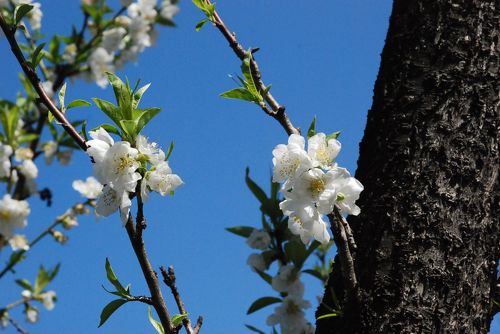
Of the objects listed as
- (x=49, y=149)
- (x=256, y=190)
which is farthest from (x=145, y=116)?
(x=49, y=149)

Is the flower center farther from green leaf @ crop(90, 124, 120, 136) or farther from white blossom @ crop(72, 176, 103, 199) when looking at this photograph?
white blossom @ crop(72, 176, 103, 199)

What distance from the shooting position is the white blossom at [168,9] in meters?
4.16

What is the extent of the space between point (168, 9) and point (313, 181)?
3.49 meters

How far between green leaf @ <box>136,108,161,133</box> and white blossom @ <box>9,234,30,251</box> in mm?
2534

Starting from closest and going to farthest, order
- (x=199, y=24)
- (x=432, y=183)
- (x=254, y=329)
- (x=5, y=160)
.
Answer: (x=432, y=183) → (x=199, y=24) → (x=254, y=329) → (x=5, y=160)

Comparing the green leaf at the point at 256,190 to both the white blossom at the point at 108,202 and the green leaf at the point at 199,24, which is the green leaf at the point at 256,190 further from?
the white blossom at the point at 108,202

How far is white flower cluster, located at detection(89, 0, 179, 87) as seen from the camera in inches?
152

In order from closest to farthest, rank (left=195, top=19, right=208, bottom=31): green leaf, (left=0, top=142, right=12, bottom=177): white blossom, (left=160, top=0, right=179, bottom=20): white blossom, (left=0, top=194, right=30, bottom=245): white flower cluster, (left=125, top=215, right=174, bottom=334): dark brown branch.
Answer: (left=125, top=215, right=174, bottom=334): dark brown branch
(left=195, top=19, right=208, bottom=31): green leaf
(left=0, top=142, right=12, bottom=177): white blossom
(left=0, top=194, right=30, bottom=245): white flower cluster
(left=160, top=0, right=179, bottom=20): white blossom

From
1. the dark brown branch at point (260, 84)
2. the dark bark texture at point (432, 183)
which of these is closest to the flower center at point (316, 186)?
the dark brown branch at point (260, 84)

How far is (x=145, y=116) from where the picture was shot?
3.23 ft

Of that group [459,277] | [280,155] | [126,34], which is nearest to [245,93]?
[280,155]

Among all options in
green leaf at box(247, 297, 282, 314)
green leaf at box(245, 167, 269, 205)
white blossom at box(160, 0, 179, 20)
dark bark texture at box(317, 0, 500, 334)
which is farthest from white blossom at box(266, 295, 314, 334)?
white blossom at box(160, 0, 179, 20)

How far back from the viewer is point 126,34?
404 centimetres

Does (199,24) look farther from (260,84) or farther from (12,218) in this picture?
(12,218)
